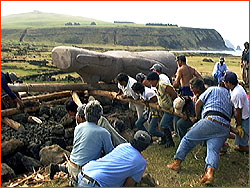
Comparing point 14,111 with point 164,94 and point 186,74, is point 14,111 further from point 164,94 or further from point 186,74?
point 186,74

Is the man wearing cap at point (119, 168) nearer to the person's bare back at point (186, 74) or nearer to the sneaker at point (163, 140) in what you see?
the sneaker at point (163, 140)

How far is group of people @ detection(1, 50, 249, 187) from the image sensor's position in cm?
470

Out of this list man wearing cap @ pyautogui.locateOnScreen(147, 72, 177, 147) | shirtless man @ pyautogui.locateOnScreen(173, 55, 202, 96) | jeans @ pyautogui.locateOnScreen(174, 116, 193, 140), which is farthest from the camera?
shirtless man @ pyautogui.locateOnScreen(173, 55, 202, 96)

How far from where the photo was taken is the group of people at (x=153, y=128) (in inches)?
185

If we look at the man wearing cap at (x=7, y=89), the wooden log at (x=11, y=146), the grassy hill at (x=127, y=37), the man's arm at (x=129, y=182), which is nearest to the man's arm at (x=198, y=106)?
the man's arm at (x=129, y=182)

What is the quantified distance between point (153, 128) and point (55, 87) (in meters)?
4.40

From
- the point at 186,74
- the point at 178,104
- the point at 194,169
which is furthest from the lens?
the point at 186,74

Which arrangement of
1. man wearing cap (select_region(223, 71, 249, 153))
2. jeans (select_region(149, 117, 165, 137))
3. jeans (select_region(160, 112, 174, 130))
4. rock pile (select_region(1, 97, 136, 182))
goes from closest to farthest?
man wearing cap (select_region(223, 71, 249, 153))
rock pile (select_region(1, 97, 136, 182))
jeans (select_region(160, 112, 174, 130))
jeans (select_region(149, 117, 165, 137))

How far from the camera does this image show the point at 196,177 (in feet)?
22.1

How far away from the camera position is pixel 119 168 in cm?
462

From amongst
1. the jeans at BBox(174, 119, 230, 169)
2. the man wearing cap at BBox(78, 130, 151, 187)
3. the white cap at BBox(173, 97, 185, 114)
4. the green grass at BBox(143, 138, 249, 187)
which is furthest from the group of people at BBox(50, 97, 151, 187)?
the white cap at BBox(173, 97, 185, 114)

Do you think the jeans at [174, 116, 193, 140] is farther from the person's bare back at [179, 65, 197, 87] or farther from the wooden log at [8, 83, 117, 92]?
the wooden log at [8, 83, 117, 92]

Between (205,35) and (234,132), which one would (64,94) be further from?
(205,35)

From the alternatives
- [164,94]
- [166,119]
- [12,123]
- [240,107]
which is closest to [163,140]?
[166,119]
